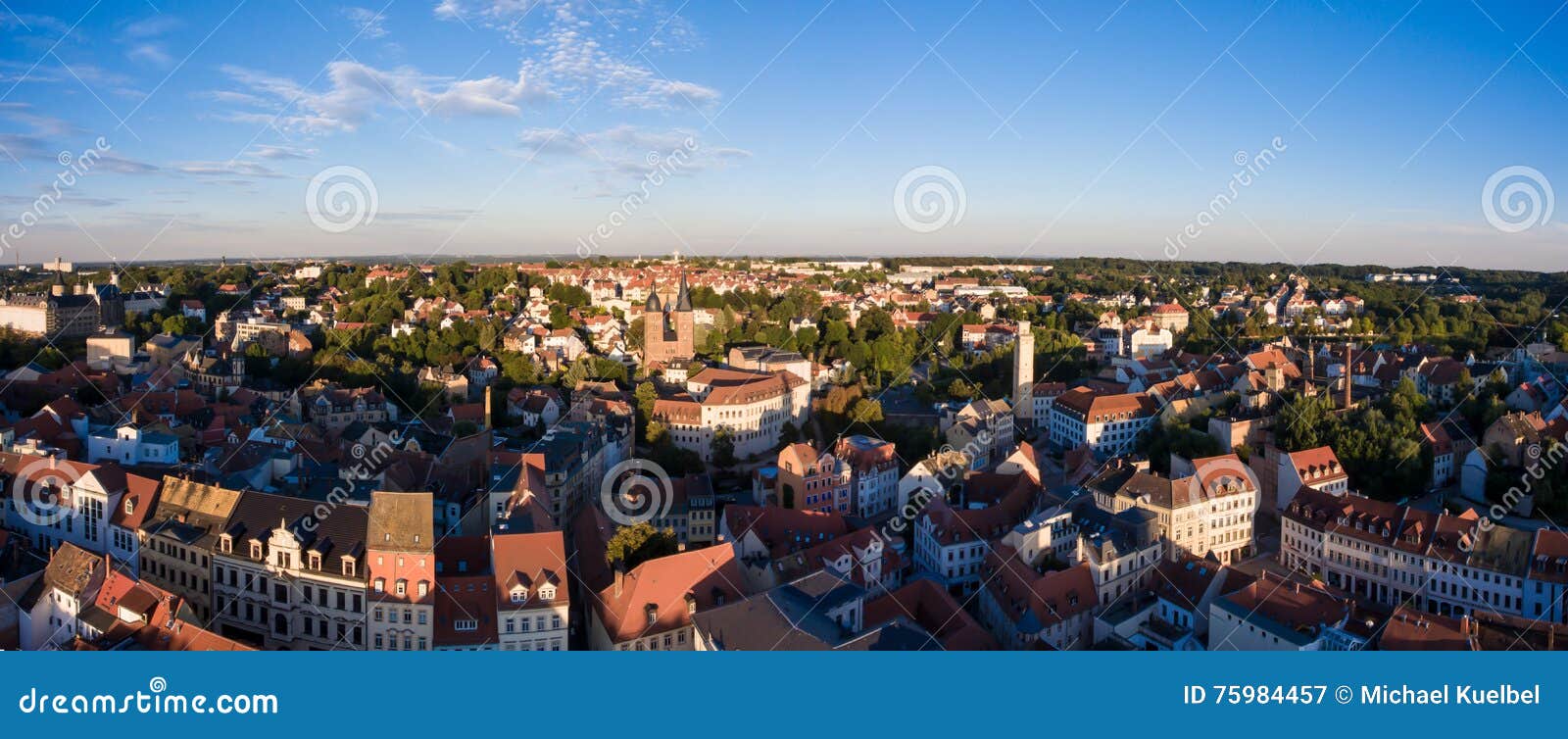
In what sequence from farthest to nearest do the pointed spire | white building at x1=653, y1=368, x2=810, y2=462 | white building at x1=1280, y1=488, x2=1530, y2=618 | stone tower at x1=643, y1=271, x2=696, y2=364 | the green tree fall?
the pointed spire → stone tower at x1=643, y1=271, x2=696, y2=364 → white building at x1=653, y1=368, x2=810, y2=462 → white building at x1=1280, y1=488, x2=1530, y2=618 → the green tree

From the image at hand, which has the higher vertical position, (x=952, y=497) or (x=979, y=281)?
(x=979, y=281)

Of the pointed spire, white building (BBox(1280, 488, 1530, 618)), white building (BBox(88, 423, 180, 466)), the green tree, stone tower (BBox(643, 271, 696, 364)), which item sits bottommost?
white building (BBox(1280, 488, 1530, 618))

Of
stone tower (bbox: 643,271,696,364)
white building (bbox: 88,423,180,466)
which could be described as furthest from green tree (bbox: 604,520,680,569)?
stone tower (bbox: 643,271,696,364)

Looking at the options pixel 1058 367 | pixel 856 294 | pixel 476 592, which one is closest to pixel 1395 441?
pixel 1058 367

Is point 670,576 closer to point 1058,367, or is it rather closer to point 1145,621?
point 1145,621

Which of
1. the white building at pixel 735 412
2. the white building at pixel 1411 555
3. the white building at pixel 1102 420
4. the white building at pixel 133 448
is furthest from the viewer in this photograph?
the white building at pixel 1102 420

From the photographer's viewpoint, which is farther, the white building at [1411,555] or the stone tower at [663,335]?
the stone tower at [663,335]

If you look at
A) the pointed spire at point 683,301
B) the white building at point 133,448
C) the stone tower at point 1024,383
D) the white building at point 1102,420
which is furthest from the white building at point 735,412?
the white building at point 133,448

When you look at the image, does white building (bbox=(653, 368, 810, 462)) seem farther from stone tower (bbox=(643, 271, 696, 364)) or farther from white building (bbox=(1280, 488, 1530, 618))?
white building (bbox=(1280, 488, 1530, 618))

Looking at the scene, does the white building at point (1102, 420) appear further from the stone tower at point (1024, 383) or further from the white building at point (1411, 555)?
the white building at point (1411, 555)

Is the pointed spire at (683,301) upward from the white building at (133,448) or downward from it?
upward

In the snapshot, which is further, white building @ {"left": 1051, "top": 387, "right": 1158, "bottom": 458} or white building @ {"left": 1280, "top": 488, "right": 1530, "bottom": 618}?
white building @ {"left": 1051, "top": 387, "right": 1158, "bottom": 458}
